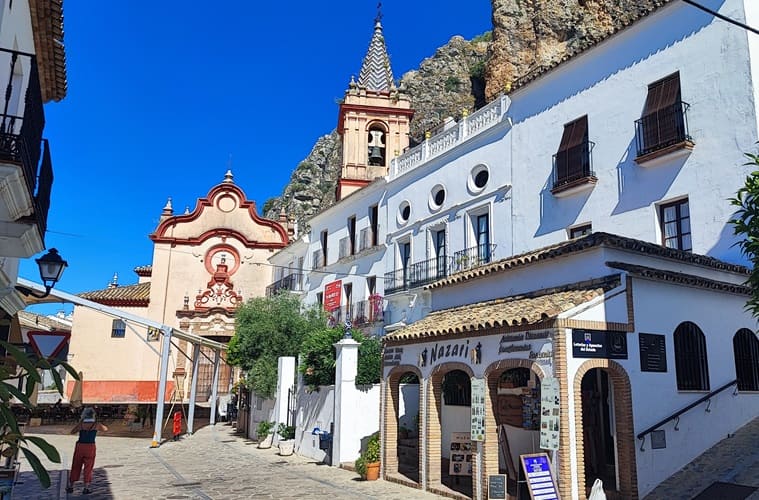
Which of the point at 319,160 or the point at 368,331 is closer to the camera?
the point at 368,331

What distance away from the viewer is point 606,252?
11.9m

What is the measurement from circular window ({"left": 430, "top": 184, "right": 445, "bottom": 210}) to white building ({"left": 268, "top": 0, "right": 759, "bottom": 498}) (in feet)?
0.17

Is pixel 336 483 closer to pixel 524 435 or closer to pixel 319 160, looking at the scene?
pixel 524 435

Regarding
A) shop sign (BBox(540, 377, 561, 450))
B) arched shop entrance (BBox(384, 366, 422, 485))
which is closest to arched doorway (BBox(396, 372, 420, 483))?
arched shop entrance (BBox(384, 366, 422, 485))

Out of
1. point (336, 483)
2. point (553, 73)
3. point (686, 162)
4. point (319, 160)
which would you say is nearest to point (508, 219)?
point (553, 73)

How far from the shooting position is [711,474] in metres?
10.4

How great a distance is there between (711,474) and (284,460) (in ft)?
39.9

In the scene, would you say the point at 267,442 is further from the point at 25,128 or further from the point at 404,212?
the point at 25,128

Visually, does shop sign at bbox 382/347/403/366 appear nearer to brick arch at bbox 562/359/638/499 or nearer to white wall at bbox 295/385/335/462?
white wall at bbox 295/385/335/462

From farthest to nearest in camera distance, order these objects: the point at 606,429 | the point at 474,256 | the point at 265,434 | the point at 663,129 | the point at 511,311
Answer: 1. the point at 265,434
2. the point at 474,256
3. the point at 663,129
4. the point at 606,429
5. the point at 511,311

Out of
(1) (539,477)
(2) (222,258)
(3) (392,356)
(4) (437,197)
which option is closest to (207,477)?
(3) (392,356)

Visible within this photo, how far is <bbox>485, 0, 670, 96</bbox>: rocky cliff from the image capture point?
39.1 metres

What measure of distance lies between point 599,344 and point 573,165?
8993 mm

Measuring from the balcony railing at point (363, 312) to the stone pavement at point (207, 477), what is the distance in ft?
23.1
